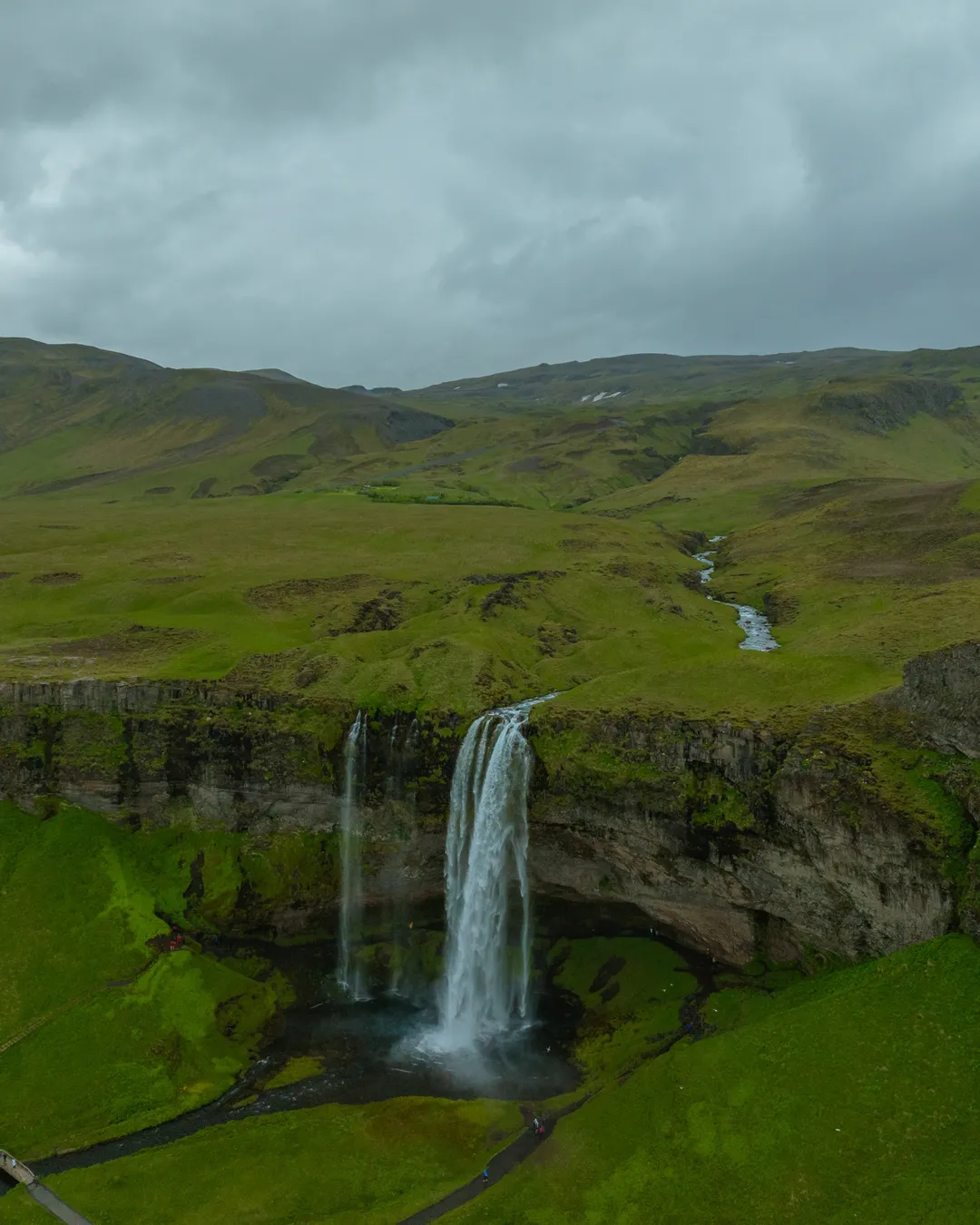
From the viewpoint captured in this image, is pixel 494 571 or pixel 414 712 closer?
pixel 414 712

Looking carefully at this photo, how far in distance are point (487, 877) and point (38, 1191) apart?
89.9 feet

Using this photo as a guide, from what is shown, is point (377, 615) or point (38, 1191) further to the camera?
point (377, 615)

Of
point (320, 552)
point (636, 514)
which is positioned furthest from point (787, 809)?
point (636, 514)

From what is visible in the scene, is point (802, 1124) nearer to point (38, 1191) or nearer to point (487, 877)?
point (487, 877)

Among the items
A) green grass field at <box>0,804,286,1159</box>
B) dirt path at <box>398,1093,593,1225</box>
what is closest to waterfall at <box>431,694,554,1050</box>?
dirt path at <box>398,1093,593,1225</box>

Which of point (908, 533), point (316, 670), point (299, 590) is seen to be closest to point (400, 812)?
point (316, 670)

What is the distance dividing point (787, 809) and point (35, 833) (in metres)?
51.4

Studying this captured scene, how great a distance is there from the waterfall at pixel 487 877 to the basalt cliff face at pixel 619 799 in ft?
4.85

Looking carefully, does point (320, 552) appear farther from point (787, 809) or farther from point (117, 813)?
point (787, 809)

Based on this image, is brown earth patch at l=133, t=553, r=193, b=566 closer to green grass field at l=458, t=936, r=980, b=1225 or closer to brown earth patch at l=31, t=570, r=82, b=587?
brown earth patch at l=31, t=570, r=82, b=587

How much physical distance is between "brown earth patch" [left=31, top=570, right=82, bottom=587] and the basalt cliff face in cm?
3839

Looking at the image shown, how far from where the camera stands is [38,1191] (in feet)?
124

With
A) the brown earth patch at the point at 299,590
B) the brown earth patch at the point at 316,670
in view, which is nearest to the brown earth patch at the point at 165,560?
the brown earth patch at the point at 299,590

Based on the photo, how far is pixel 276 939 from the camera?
185 feet
